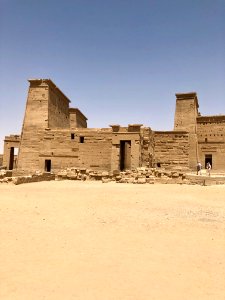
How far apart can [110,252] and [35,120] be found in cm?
2256

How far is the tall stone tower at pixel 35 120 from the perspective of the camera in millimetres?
25548

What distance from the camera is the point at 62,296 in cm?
359

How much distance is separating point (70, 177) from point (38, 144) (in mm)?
7379

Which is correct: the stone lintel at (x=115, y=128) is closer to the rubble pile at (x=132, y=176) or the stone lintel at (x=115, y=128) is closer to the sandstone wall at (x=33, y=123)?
the rubble pile at (x=132, y=176)

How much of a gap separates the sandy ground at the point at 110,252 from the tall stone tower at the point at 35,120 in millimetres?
16561

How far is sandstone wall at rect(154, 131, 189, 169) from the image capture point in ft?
89.1


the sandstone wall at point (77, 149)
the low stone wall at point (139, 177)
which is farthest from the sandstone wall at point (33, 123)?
the low stone wall at point (139, 177)

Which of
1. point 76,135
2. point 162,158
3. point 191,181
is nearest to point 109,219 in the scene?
point 191,181

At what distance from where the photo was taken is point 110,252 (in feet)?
16.9

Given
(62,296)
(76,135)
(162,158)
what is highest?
(76,135)

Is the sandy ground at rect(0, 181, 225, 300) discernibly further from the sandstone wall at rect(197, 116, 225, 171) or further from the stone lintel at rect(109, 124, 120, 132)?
the sandstone wall at rect(197, 116, 225, 171)

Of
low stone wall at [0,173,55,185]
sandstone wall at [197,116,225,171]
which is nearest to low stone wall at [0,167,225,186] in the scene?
low stone wall at [0,173,55,185]

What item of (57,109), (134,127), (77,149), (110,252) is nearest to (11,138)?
(57,109)

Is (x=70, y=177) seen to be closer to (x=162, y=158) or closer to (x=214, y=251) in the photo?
(x=162, y=158)
